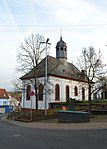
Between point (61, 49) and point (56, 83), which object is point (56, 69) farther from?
point (61, 49)

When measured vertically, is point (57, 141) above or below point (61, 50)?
below

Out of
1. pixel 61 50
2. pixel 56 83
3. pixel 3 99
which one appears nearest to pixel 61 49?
pixel 61 50

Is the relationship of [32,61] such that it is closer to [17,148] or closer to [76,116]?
[76,116]

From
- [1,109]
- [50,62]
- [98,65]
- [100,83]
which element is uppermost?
[50,62]

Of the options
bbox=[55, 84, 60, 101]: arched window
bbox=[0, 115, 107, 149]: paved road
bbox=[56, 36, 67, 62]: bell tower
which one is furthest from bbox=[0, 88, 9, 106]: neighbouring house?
A: bbox=[0, 115, 107, 149]: paved road

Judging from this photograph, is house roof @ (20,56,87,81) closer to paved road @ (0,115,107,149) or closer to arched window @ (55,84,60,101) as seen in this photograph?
arched window @ (55,84,60,101)

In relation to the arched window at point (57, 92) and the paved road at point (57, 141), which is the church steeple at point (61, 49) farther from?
the paved road at point (57, 141)

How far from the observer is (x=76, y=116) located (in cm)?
2241

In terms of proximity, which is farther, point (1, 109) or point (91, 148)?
point (1, 109)

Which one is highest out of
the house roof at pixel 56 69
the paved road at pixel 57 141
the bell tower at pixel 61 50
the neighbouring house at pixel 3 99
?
the bell tower at pixel 61 50

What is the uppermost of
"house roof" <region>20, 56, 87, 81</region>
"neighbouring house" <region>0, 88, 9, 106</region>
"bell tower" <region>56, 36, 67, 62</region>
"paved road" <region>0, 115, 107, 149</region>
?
"bell tower" <region>56, 36, 67, 62</region>

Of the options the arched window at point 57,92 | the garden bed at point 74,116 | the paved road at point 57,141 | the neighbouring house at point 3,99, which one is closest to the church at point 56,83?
the arched window at point 57,92

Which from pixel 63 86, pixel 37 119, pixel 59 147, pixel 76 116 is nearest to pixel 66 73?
pixel 63 86

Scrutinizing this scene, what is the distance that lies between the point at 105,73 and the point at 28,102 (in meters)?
26.8
